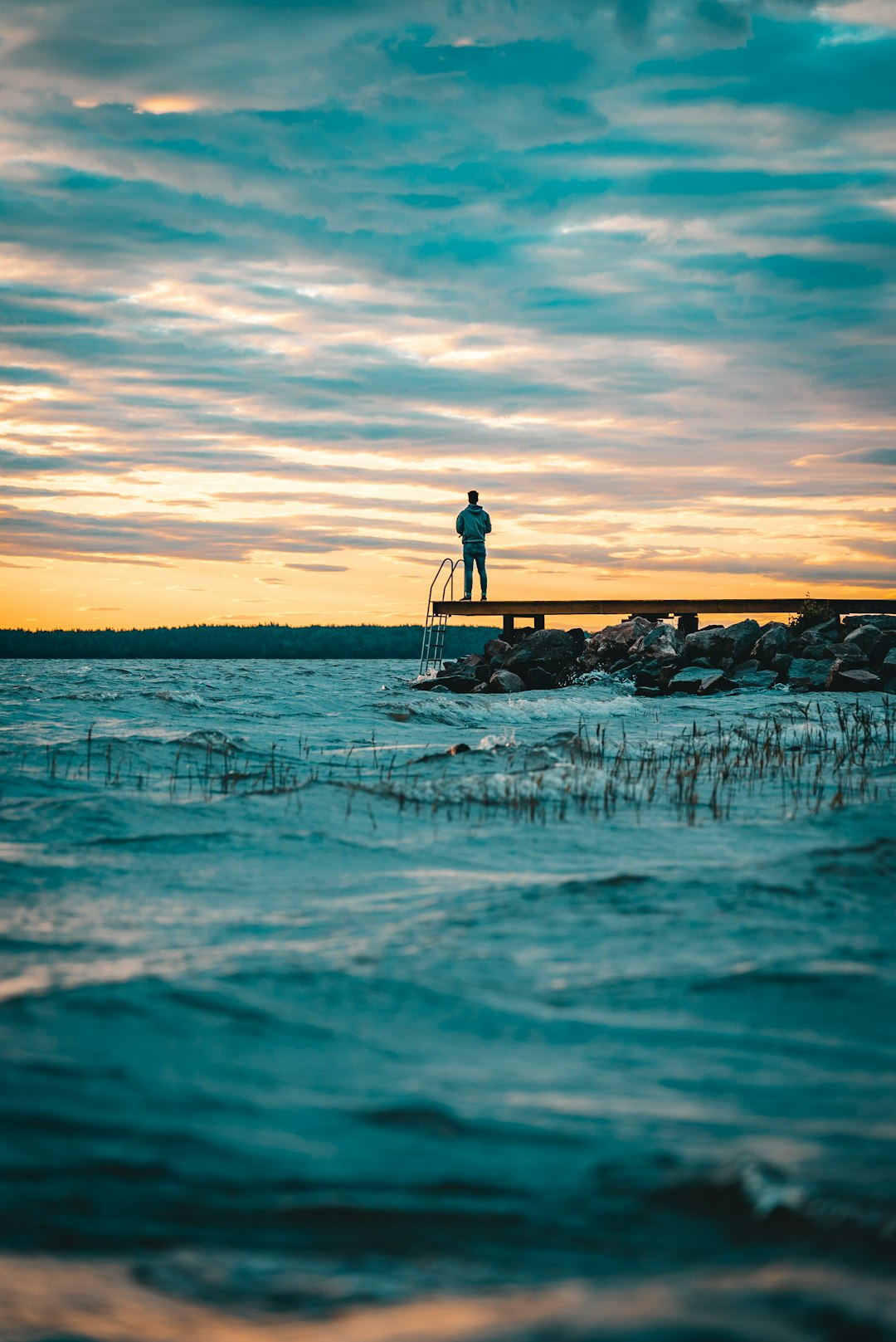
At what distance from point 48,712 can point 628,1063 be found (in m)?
16.4

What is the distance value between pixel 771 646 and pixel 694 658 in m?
1.73

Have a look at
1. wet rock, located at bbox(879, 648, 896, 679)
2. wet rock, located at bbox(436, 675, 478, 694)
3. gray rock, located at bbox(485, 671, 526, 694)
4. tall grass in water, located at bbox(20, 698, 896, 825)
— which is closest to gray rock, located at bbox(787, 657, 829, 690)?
wet rock, located at bbox(879, 648, 896, 679)

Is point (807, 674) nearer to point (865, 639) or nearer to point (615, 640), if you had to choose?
point (865, 639)

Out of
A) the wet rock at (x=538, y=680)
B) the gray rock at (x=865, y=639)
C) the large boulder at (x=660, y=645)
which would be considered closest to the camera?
the gray rock at (x=865, y=639)

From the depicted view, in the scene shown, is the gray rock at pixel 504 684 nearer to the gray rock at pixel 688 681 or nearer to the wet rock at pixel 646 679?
the wet rock at pixel 646 679

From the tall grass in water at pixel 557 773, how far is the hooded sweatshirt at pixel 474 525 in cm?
1000

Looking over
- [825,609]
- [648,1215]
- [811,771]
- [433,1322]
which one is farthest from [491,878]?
[825,609]

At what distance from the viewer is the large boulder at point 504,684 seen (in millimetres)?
22734

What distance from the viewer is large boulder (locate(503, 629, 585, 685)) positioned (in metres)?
24.5

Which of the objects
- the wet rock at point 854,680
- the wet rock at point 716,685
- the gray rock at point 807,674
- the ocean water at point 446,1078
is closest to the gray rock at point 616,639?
the wet rock at point 716,685

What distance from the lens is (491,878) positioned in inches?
230

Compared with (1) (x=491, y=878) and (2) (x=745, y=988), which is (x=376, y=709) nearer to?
(1) (x=491, y=878)

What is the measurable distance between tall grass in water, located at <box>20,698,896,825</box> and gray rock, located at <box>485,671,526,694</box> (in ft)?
29.9

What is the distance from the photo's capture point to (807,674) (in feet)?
67.7
